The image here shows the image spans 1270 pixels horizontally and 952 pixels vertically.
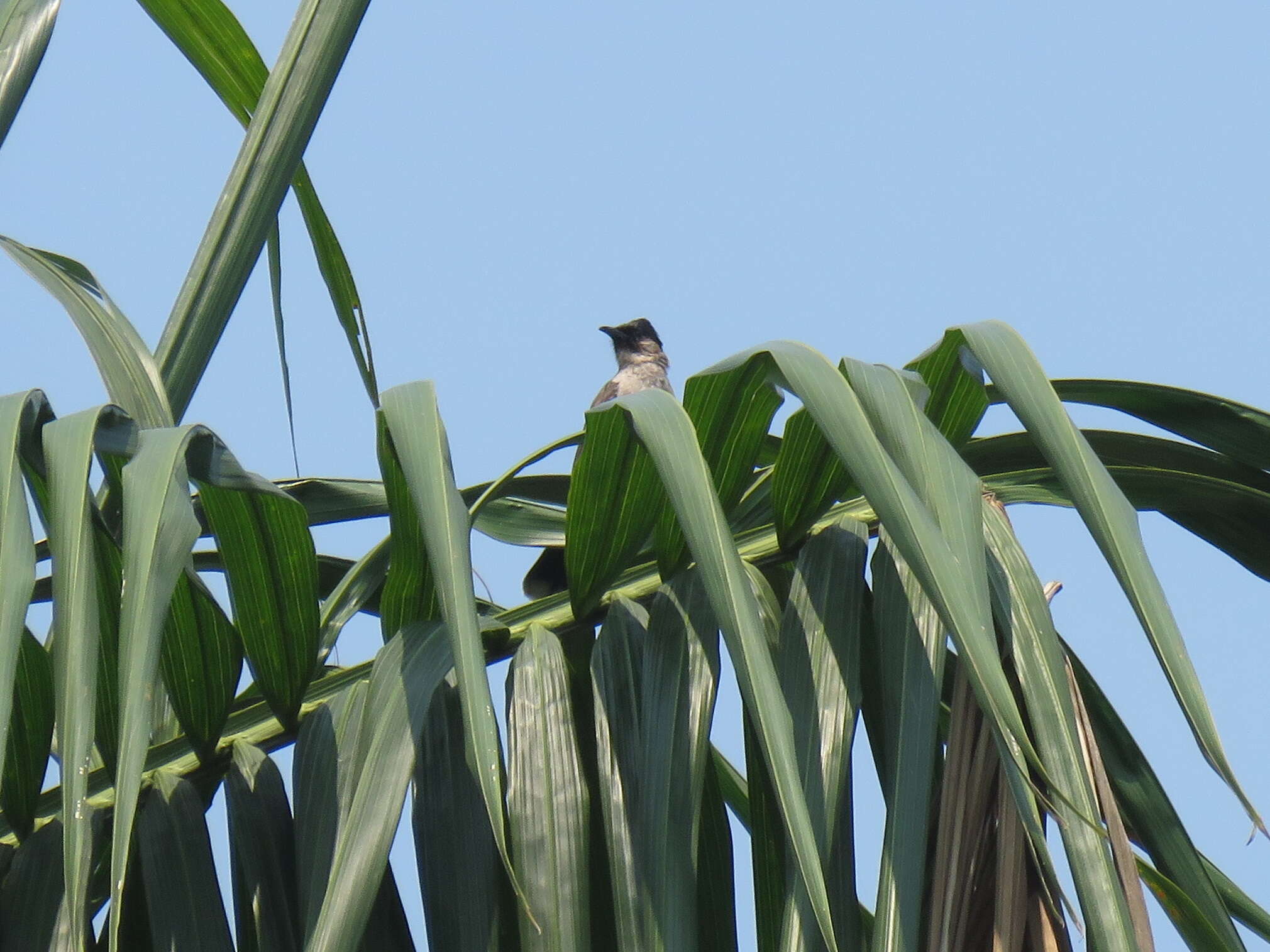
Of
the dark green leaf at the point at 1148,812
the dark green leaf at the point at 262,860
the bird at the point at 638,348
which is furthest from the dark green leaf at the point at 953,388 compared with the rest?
the bird at the point at 638,348

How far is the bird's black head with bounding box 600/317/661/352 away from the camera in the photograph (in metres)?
8.62

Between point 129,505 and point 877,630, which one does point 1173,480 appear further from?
point 129,505

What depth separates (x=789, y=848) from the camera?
1133mm

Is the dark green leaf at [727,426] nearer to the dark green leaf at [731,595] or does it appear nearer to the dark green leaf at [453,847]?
the dark green leaf at [731,595]

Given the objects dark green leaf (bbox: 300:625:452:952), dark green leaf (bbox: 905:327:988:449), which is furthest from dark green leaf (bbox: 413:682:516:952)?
dark green leaf (bbox: 905:327:988:449)

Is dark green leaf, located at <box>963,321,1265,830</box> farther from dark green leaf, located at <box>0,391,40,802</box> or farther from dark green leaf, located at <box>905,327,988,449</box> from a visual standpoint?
dark green leaf, located at <box>0,391,40,802</box>

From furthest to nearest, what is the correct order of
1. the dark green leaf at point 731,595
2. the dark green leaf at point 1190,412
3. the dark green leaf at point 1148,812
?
the dark green leaf at point 1190,412 → the dark green leaf at point 1148,812 → the dark green leaf at point 731,595

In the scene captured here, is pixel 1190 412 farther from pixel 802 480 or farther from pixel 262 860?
pixel 262 860

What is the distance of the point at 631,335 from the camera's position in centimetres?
866

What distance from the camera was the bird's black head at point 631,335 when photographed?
8.62m

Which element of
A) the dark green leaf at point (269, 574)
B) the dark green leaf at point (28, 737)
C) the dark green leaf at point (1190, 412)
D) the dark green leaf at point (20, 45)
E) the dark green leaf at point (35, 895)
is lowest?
the dark green leaf at point (35, 895)

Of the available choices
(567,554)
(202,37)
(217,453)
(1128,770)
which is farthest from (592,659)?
(202,37)

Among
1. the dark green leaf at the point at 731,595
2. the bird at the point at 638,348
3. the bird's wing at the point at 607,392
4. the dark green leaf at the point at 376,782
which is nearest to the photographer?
the dark green leaf at the point at 731,595

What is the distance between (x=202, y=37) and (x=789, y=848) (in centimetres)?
134
